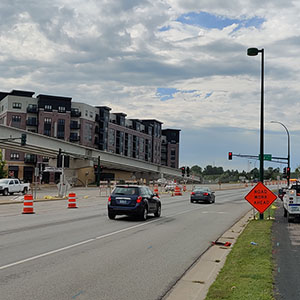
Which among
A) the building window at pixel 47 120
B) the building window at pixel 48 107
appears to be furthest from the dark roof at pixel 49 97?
the building window at pixel 47 120

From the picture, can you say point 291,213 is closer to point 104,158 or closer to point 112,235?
point 112,235

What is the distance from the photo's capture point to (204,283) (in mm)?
7766

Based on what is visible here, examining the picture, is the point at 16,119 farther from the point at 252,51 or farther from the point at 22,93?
the point at 252,51

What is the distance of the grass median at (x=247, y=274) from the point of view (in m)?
→ 6.57

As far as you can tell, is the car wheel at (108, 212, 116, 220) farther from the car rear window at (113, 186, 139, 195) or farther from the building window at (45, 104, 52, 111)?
the building window at (45, 104, 52, 111)

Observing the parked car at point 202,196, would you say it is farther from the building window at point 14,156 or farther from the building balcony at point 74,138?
the building balcony at point 74,138

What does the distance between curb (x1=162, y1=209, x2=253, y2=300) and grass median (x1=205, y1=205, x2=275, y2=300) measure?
180 millimetres

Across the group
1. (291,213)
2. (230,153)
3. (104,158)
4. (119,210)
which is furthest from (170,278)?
(104,158)

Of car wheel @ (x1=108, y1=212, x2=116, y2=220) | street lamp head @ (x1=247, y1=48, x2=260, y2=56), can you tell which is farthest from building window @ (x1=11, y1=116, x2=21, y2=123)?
street lamp head @ (x1=247, y1=48, x2=260, y2=56)

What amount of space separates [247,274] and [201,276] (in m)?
0.93

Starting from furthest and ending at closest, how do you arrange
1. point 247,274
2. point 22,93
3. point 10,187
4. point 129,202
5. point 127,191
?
1. point 22,93
2. point 10,187
3. point 127,191
4. point 129,202
5. point 247,274

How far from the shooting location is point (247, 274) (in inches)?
313

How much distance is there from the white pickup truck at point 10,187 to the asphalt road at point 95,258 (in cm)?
3039

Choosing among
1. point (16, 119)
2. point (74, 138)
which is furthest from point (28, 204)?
point (74, 138)
